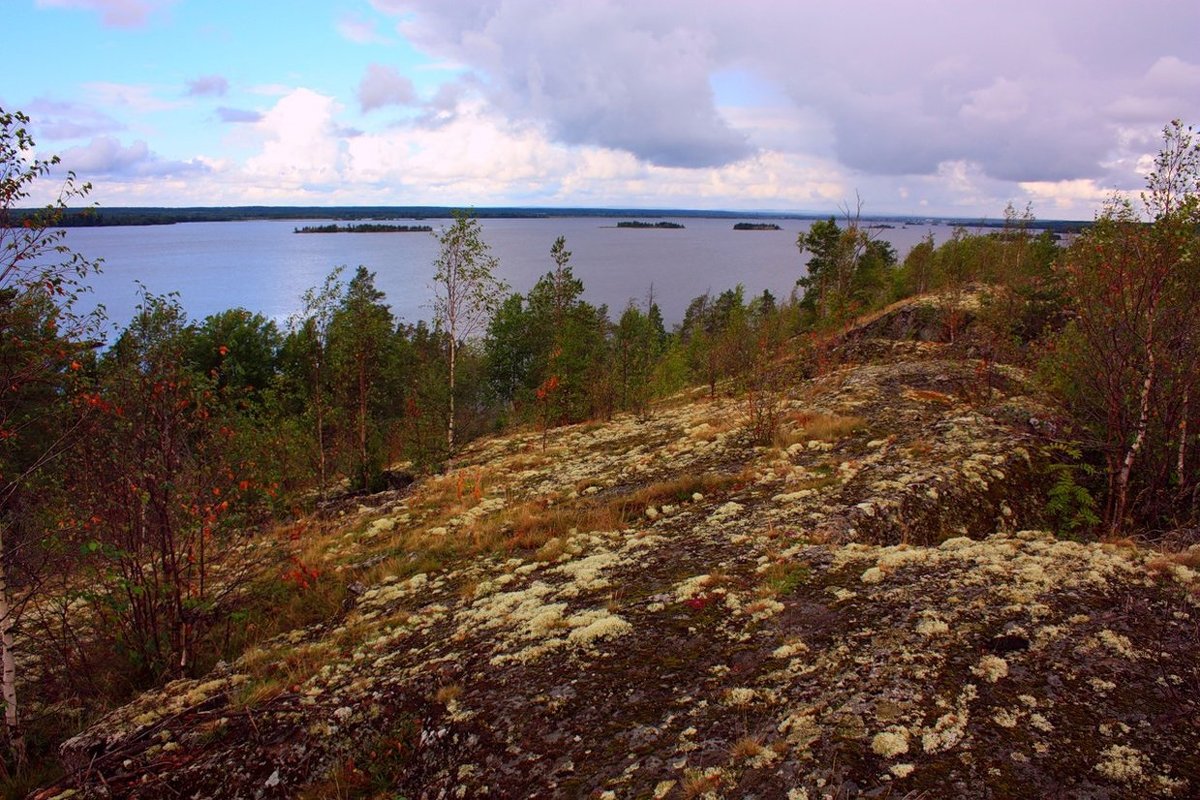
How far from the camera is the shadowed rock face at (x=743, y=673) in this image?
13.1ft

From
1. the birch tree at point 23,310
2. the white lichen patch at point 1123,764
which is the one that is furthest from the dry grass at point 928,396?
the birch tree at point 23,310

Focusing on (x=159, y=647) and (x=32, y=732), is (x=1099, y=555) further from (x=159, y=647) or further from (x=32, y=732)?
(x=32, y=732)

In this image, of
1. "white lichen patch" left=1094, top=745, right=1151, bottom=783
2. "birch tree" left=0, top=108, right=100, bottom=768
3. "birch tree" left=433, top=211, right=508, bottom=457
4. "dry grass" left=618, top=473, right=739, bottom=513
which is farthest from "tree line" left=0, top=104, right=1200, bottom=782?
"birch tree" left=433, top=211, right=508, bottom=457

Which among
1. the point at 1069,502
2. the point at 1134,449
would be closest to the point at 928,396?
the point at 1069,502

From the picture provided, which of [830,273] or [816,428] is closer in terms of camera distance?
[816,428]

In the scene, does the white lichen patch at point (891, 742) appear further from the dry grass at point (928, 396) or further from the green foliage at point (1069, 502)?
the dry grass at point (928, 396)

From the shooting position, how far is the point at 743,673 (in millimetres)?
5227

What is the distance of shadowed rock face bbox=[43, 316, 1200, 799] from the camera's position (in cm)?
399

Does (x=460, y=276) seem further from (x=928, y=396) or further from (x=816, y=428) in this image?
(x=928, y=396)

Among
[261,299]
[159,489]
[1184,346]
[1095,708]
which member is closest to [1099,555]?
[1095,708]

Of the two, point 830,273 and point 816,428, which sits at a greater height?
point 830,273

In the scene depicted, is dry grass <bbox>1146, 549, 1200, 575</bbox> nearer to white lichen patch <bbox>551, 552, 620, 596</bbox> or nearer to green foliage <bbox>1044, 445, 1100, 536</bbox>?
green foliage <bbox>1044, 445, 1100, 536</bbox>

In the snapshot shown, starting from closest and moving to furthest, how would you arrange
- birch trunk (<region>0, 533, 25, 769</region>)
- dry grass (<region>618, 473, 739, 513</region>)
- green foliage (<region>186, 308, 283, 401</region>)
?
birch trunk (<region>0, 533, 25, 769</region>) → dry grass (<region>618, 473, 739, 513</region>) → green foliage (<region>186, 308, 283, 401</region>)

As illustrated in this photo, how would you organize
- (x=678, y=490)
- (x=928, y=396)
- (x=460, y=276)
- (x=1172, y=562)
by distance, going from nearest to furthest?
(x=1172, y=562)
(x=678, y=490)
(x=928, y=396)
(x=460, y=276)
